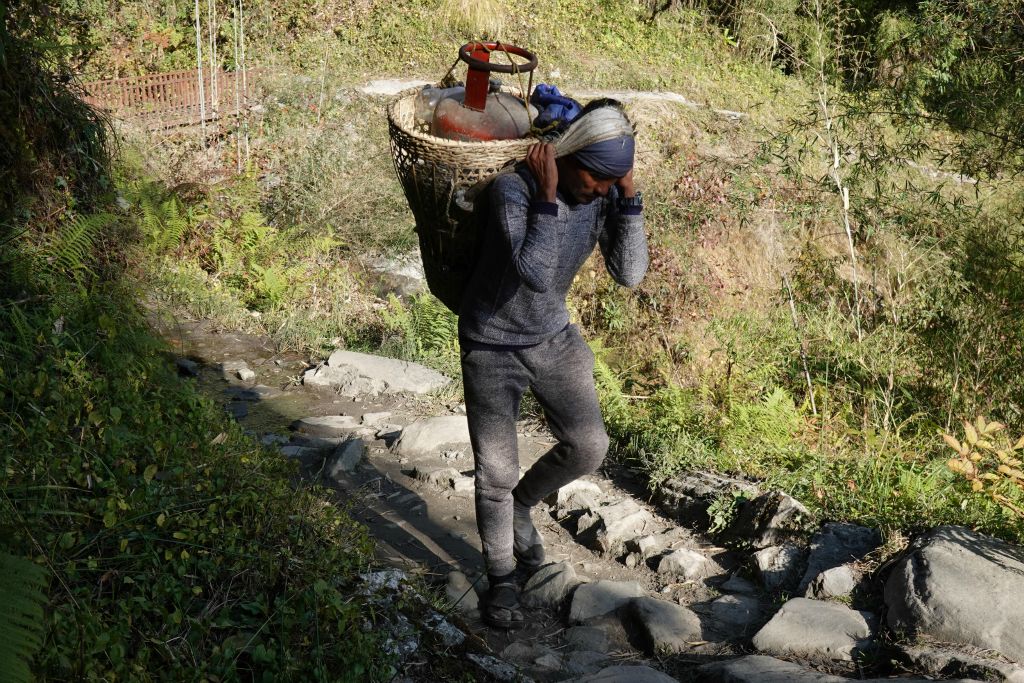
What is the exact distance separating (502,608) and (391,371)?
323 cm

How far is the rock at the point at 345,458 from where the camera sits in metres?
5.21

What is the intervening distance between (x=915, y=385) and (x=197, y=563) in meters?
5.24

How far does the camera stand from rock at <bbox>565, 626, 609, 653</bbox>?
390 cm

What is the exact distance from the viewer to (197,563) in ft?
10.1

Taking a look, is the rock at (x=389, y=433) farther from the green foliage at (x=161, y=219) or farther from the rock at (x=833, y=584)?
the green foliage at (x=161, y=219)

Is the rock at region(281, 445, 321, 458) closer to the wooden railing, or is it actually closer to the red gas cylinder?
the red gas cylinder

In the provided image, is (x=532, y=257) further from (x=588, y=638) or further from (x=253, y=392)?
(x=253, y=392)

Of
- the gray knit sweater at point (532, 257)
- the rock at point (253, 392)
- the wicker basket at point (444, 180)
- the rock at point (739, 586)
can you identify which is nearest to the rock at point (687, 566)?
the rock at point (739, 586)

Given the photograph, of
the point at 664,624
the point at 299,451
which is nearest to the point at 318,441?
the point at 299,451

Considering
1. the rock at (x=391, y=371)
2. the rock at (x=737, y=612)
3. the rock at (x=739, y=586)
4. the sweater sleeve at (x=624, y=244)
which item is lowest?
the rock at (x=391, y=371)

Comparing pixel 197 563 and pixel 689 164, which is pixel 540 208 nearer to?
pixel 197 563

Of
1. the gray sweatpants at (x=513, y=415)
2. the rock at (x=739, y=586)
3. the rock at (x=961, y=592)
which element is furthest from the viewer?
the rock at (x=739, y=586)

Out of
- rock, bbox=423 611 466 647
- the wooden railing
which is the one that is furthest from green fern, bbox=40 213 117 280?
the wooden railing

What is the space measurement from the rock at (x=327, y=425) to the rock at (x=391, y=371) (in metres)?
0.57
